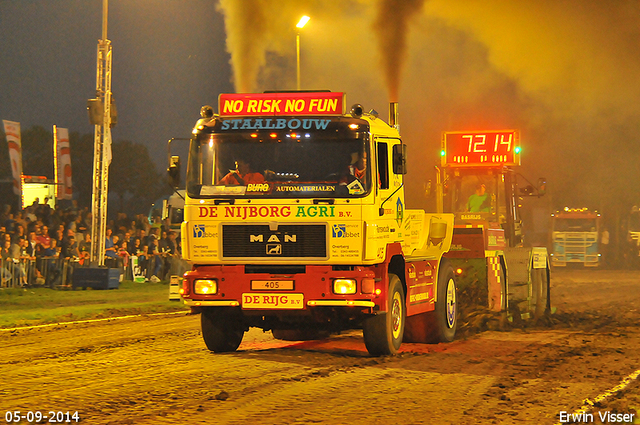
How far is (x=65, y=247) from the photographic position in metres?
24.7

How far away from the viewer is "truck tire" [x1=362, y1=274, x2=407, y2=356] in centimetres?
1085

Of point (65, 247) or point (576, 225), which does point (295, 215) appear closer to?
point (65, 247)

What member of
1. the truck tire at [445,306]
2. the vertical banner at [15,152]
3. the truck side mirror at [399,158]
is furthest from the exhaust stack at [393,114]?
the vertical banner at [15,152]

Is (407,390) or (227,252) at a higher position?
(227,252)

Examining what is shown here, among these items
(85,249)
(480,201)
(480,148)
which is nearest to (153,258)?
(85,249)

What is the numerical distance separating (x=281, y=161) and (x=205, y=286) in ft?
5.91

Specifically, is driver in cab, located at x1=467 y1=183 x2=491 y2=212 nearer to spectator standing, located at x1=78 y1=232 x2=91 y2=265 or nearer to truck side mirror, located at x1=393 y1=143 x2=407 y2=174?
truck side mirror, located at x1=393 y1=143 x2=407 y2=174

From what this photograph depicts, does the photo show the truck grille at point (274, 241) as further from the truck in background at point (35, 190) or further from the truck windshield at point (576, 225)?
the truck windshield at point (576, 225)

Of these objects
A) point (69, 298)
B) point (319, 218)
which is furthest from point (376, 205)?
point (69, 298)

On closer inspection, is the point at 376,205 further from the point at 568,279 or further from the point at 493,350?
the point at 568,279

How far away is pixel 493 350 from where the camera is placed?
12.0 m

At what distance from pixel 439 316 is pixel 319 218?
338 cm

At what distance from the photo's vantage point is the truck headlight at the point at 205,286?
10.8m

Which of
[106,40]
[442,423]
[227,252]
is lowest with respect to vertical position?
[442,423]
